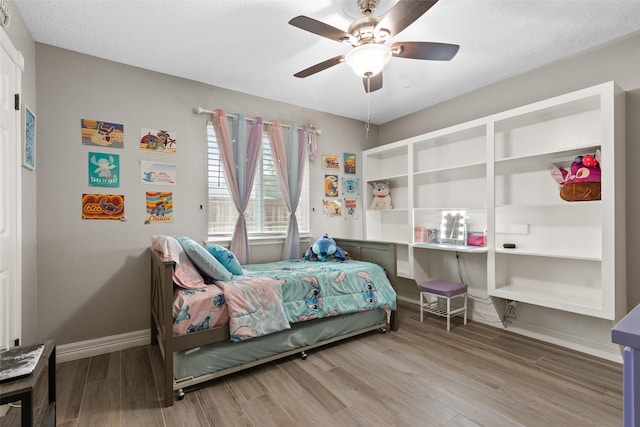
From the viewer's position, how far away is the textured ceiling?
77.7 inches

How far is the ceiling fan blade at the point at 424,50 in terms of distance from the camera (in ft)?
5.93

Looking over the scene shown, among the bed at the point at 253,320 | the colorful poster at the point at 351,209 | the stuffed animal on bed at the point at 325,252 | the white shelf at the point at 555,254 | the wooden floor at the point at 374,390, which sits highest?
the colorful poster at the point at 351,209

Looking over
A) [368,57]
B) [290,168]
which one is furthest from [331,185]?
[368,57]

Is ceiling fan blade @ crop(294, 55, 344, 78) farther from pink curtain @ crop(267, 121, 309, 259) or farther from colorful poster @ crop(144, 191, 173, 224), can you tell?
colorful poster @ crop(144, 191, 173, 224)

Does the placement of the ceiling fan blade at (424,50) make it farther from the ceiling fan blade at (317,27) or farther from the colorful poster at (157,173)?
the colorful poster at (157,173)

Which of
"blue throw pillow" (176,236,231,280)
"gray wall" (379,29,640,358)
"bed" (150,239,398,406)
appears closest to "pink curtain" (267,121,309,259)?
"bed" (150,239,398,406)

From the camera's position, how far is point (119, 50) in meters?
2.46

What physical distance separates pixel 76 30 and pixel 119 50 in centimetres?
29

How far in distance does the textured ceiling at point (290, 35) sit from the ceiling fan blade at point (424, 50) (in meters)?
0.28

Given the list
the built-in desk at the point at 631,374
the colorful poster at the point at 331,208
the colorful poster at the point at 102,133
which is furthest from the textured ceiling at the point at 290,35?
the built-in desk at the point at 631,374

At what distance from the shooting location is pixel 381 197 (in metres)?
4.16

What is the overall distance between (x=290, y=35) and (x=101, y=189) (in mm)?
1990

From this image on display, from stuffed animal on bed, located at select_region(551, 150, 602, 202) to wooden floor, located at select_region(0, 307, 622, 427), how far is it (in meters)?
1.27

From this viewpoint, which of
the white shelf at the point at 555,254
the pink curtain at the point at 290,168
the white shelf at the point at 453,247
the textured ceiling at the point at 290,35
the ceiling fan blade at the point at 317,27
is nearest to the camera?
the ceiling fan blade at the point at 317,27
